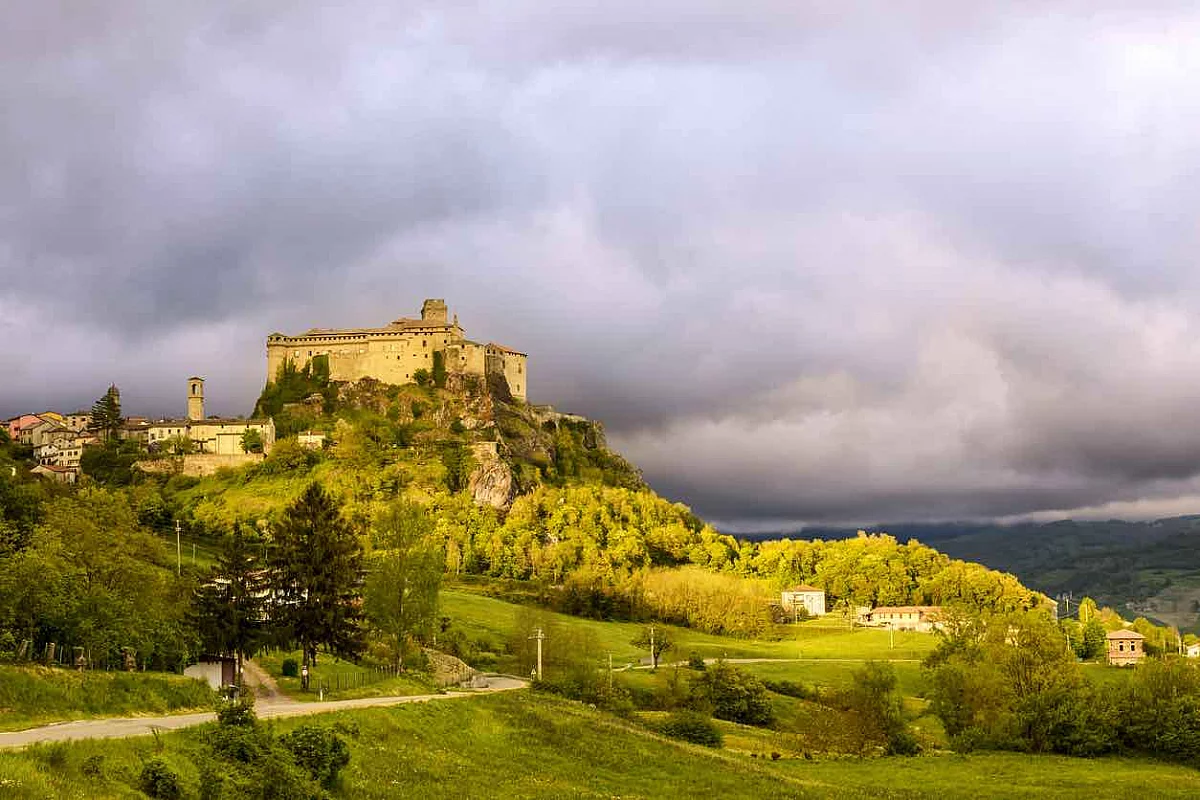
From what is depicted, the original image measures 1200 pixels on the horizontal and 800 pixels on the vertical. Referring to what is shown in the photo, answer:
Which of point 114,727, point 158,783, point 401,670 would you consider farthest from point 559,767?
point 401,670

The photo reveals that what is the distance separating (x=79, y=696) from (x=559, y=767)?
64.4 ft

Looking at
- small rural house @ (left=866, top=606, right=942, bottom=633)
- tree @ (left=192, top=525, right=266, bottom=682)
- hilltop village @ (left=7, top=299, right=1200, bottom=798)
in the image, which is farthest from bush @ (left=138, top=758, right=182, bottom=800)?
small rural house @ (left=866, top=606, right=942, bottom=633)

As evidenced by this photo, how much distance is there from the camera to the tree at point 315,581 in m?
65.4

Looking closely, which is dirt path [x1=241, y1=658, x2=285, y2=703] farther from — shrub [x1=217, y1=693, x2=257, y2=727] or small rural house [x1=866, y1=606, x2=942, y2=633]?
small rural house [x1=866, y1=606, x2=942, y2=633]

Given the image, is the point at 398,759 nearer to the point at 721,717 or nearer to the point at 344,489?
the point at 721,717

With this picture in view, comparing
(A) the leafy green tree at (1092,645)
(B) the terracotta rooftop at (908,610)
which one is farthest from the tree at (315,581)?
(B) the terracotta rooftop at (908,610)

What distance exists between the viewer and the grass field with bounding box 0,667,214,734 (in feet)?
118

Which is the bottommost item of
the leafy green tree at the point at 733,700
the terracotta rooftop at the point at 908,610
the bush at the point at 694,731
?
the terracotta rooftop at the point at 908,610

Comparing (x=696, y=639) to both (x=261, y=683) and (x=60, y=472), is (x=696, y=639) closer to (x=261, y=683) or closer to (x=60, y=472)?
(x=261, y=683)

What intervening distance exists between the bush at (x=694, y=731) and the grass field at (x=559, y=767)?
88.8 inches

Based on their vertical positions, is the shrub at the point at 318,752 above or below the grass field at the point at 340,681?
above

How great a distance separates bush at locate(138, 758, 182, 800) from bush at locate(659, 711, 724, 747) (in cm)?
4613

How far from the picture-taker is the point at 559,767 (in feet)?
144

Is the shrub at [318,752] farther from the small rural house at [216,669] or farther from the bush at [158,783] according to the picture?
the small rural house at [216,669]
